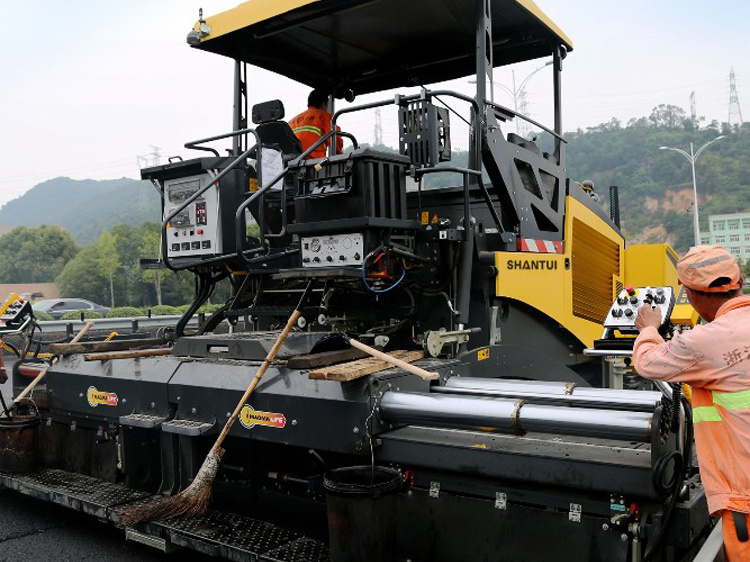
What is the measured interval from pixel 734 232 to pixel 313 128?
5459cm

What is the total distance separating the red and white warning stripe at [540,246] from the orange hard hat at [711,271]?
7.05ft

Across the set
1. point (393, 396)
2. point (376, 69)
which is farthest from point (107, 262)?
point (393, 396)

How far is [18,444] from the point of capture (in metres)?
4.82

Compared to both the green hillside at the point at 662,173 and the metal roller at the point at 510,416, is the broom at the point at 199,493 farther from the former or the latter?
the green hillside at the point at 662,173

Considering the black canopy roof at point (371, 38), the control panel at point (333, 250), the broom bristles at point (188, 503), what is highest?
the black canopy roof at point (371, 38)

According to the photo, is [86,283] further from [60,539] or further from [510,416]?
[510,416]

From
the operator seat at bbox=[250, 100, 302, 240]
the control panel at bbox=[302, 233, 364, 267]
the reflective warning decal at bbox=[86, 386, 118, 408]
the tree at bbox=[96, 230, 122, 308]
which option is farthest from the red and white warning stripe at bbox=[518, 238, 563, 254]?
the tree at bbox=[96, 230, 122, 308]

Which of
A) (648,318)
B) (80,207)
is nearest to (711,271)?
(648,318)

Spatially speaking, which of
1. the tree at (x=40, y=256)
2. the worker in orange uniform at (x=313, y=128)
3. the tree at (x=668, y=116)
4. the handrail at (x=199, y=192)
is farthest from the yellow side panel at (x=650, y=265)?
the tree at (x=668, y=116)

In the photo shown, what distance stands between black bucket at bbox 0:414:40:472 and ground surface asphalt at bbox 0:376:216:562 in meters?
0.37

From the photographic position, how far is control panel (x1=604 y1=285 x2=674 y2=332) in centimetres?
366

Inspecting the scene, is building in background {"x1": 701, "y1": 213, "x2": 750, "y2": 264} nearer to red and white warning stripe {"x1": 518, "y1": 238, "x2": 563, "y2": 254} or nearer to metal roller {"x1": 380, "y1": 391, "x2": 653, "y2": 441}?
red and white warning stripe {"x1": 518, "y1": 238, "x2": 563, "y2": 254}

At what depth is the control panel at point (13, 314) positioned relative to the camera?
871 cm

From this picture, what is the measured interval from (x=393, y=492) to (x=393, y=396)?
47cm
